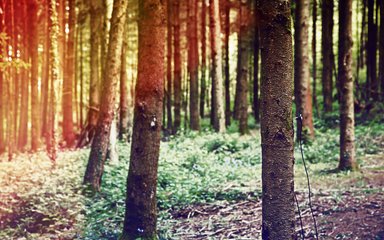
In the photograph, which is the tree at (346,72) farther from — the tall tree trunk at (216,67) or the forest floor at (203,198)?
the tall tree trunk at (216,67)

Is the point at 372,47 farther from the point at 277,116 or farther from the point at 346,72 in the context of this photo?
the point at 277,116

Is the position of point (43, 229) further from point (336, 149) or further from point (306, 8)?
point (306, 8)

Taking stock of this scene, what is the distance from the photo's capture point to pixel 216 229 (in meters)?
8.00

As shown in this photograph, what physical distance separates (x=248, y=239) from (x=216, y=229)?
92 cm

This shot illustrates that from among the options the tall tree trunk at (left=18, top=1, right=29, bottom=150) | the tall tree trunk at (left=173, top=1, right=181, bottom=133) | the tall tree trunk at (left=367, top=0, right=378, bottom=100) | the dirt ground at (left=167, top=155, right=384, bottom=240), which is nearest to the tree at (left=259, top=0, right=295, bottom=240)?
the dirt ground at (left=167, top=155, right=384, bottom=240)

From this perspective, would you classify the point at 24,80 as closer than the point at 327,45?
No

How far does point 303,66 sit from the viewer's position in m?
16.4

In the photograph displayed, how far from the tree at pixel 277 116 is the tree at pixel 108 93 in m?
7.58

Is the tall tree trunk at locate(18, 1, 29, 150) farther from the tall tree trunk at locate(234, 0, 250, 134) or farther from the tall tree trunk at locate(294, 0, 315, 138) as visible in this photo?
the tall tree trunk at locate(294, 0, 315, 138)

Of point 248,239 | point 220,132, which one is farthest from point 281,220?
point 220,132

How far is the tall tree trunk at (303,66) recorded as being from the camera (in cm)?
1633

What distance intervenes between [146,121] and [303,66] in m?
10.6

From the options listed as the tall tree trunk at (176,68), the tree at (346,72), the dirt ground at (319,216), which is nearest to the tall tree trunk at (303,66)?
the tree at (346,72)

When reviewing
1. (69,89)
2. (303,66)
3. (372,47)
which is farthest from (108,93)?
(372,47)
